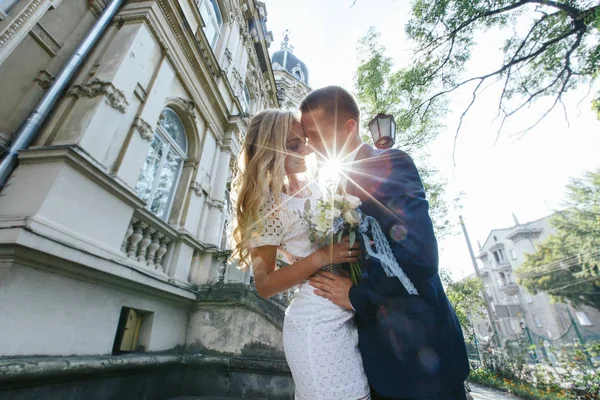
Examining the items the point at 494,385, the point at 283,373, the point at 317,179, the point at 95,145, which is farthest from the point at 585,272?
the point at 95,145

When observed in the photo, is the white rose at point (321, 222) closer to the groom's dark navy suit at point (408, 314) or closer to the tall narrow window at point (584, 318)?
the groom's dark navy suit at point (408, 314)

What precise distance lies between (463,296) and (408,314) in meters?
19.0

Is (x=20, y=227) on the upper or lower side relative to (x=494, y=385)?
upper

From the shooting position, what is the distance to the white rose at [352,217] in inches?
49.8

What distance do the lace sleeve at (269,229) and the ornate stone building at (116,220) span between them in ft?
7.61

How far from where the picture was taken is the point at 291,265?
1.54 meters

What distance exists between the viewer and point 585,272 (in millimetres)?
21312

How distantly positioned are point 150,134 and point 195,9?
4056mm

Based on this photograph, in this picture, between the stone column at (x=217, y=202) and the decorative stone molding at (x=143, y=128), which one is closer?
the decorative stone molding at (x=143, y=128)

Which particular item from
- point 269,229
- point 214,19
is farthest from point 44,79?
point 214,19

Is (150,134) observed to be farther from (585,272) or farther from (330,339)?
(585,272)

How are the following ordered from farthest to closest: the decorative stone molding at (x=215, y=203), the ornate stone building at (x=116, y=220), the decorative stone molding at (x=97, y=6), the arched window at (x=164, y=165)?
the decorative stone molding at (x=215, y=203), the arched window at (x=164, y=165), the decorative stone molding at (x=97, y=6), the ornate stone building at (x=116, y=220)

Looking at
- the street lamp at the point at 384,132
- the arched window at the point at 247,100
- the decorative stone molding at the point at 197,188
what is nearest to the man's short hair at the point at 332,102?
the street lamp at the point at 384,132

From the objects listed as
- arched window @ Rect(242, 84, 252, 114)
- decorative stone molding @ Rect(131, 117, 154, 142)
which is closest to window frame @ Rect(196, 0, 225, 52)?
arched window @ Rect(242, 84, 252, 114)
